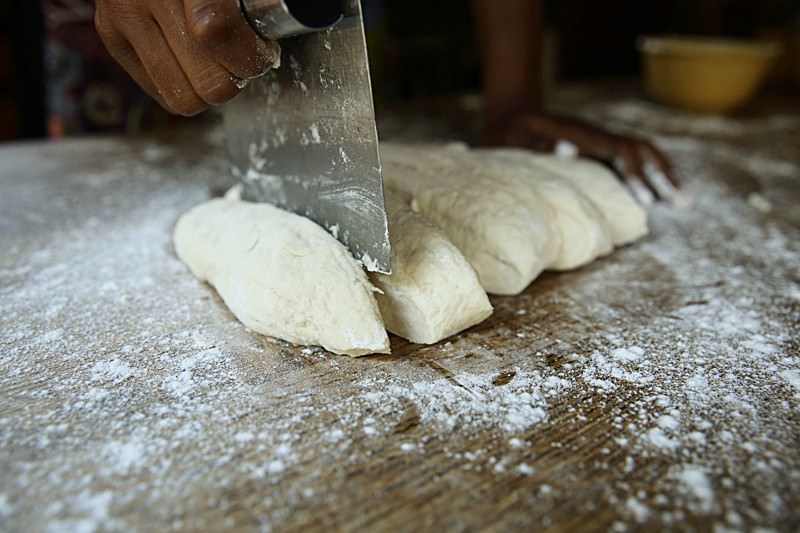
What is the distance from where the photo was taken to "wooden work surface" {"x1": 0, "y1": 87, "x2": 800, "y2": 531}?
2.25ft

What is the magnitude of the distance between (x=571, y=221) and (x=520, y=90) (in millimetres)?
936

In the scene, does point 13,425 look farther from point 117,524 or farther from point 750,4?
point 750,4

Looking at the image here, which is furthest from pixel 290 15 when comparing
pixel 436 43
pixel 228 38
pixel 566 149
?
pixel 436 43

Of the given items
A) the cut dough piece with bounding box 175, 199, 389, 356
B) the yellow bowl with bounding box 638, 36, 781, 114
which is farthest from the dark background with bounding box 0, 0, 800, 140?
→ the cut dough piece with bounding box 175, 199, 389, 356

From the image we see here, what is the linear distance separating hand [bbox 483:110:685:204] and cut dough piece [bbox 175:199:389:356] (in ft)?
3.14

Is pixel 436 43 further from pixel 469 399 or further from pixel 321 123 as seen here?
pixel 469 399

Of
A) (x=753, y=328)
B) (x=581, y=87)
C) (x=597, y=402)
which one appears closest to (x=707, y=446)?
(x=597, y=402)

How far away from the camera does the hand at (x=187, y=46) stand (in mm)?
866

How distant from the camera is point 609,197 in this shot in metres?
1.42

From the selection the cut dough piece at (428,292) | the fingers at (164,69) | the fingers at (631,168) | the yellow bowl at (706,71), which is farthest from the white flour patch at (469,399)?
the yellow bowl at (706,71)

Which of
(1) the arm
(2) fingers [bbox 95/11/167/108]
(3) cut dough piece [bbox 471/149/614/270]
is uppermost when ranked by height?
(2) fingers [bbox 95/11/167/108]

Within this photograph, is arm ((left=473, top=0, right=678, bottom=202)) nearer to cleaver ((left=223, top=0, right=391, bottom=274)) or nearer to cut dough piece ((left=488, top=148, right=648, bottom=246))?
cut dough piece ((left=488, top=148, right=648, bottom=246))

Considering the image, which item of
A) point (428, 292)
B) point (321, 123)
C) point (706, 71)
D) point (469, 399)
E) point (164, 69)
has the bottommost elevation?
point (469, 399)

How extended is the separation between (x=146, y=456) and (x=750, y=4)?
181 inches
